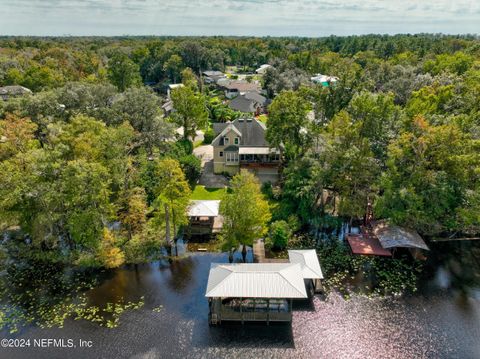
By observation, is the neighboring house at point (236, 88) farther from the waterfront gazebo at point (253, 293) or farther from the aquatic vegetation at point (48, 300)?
the waterfront gazebo at point (253, 293)

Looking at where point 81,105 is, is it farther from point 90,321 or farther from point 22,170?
point 90,321

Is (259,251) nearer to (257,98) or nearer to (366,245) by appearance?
(366,245)

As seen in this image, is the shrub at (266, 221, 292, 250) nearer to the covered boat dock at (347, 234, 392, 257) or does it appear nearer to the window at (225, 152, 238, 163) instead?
the covered boat dock at (347, 234, 392, 257)

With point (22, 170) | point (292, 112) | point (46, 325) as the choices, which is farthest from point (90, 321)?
point (292, 112)

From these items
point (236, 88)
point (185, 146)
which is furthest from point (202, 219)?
point (236, 88)

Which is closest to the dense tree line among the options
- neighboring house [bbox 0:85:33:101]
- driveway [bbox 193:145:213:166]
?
driveway [bbox 193:145:213:166]
